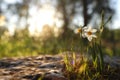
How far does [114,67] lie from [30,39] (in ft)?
15.1

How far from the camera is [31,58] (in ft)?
14.3

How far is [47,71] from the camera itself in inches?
137

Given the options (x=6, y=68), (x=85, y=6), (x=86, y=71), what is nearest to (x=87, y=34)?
(x=86, y=71)

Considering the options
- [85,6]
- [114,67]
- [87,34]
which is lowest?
[114,67]

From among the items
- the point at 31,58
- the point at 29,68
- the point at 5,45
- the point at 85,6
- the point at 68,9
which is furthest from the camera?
the point at 68,9

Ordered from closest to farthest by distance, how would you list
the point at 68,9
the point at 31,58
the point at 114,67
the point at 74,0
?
1. the point at 114,67
2. the point at 31,58
3. the point at 74,0
4. the point at 68,9

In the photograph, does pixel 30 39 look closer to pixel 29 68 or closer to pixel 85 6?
pixel 85 6

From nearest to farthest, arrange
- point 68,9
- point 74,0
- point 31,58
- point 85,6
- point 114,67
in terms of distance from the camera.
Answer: point 114,67
point 31,58
point 85,6
point 74,0
point 68,9

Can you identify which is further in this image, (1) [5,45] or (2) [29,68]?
(1) [5,45]

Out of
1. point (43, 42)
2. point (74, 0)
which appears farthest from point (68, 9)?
point (43, 42)

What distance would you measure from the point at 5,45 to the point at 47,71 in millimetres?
4777

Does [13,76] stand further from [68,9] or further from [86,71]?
[68,9]

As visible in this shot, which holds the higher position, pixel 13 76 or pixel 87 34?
pixel 87 34

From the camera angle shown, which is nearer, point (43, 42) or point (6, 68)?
point (6, 68)
